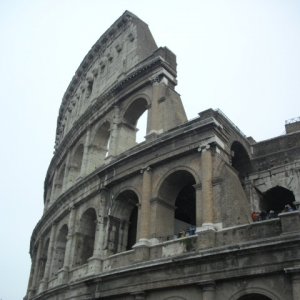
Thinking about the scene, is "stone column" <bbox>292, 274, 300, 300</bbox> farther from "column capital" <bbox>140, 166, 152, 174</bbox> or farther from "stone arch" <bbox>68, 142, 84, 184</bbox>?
"stone arch" <bbox>68, 142, 84, 184</bbox>

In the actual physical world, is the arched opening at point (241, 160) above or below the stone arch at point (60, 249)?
above

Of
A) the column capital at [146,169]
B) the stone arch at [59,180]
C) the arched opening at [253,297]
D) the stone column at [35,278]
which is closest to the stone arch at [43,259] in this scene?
the stone column at [35,278]

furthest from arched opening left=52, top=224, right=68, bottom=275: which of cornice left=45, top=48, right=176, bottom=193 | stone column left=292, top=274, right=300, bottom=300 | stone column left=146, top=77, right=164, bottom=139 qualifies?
stone column left=292, top=274, right=300, bottom=300

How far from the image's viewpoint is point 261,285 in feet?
33.7

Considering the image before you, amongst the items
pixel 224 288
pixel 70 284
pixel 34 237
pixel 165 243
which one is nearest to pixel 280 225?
pixel 224 288

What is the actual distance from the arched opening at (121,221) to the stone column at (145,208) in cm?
123

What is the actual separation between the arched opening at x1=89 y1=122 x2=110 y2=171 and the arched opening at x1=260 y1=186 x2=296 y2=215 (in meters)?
7.34

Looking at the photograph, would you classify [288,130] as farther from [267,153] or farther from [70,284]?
[70,284]

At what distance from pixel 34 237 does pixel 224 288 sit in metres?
15.8

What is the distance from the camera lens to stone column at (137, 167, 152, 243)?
1342 cm

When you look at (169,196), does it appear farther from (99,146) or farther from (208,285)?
(99,146)

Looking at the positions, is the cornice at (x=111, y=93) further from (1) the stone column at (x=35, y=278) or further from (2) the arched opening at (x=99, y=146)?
(1) the stone column at (x=35, y=278)

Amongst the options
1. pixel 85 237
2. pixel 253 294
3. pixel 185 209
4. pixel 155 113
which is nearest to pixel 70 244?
pixel 85 237

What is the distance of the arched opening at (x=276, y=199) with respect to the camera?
15.4 m
